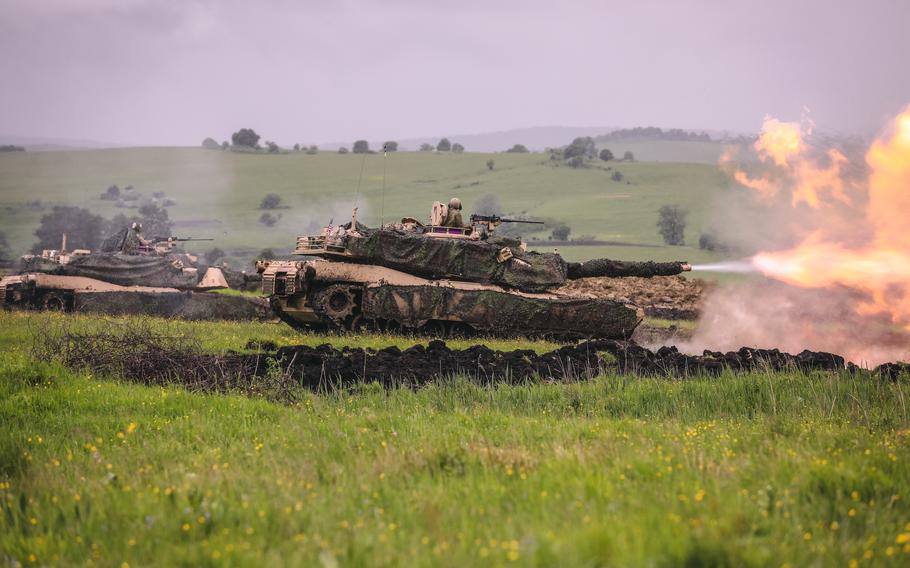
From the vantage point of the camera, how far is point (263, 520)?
254 inches

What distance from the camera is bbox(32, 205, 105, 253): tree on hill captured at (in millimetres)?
67456

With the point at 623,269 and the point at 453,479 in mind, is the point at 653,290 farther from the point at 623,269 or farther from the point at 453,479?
the point at 453,479

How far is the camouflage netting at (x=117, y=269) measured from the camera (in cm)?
3288

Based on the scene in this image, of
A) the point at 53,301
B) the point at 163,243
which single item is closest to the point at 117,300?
the point at 53,301

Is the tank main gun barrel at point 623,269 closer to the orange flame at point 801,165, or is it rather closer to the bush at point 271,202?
the orange flame at point 801,165

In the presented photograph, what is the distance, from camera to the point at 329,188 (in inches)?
4048

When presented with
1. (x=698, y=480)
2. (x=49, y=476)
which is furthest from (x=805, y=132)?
(x=49, y=476)

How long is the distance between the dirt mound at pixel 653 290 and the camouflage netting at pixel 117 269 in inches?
631

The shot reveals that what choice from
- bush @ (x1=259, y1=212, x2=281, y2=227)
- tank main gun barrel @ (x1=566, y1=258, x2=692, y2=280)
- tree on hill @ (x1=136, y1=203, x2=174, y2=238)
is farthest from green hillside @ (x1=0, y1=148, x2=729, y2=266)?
tank main gun barrel @ (x1=566, y1=258, x2=692, y2=280)

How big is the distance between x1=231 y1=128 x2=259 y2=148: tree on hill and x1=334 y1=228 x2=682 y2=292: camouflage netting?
4537 inches

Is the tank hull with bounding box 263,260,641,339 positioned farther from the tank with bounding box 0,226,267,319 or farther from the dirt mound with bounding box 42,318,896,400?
the dirt mound with bounding box 42,318,896,400

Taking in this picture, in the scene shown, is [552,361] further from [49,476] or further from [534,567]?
[534,567]

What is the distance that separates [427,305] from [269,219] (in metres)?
67.4

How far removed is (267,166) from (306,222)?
121ft
